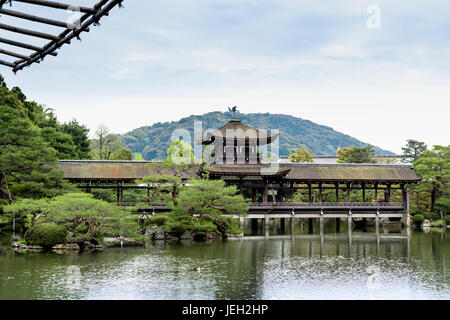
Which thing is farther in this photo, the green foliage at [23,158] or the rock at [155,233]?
the rock at [155,233]

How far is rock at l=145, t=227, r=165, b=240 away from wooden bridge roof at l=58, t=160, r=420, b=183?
6.48 meters

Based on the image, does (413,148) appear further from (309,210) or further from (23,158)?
(23,158)

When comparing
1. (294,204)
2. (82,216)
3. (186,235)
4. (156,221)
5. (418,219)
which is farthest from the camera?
(418,219)

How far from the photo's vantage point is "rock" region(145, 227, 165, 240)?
35.2 meters

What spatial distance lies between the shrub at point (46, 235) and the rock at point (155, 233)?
706 centimetres

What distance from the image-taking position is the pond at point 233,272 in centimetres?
1861

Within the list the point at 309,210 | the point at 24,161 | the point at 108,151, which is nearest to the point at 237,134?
the point at 309,210

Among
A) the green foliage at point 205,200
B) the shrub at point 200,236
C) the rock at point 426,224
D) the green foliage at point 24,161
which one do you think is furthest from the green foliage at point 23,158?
the rock at point 426,224

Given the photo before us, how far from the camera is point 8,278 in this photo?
68.3 feet

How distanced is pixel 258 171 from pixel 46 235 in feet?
63.4

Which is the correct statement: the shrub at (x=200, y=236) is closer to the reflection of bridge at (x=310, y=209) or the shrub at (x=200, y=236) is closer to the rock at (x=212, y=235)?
the rock at (x=212, y=235)

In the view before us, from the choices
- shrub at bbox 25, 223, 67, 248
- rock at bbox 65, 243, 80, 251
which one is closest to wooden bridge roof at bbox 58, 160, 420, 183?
shrub at bbox 25, 223, 67, 248

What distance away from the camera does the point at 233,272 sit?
23.0 m

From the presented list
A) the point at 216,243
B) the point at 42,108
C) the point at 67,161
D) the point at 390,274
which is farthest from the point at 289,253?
the point at 42,108
